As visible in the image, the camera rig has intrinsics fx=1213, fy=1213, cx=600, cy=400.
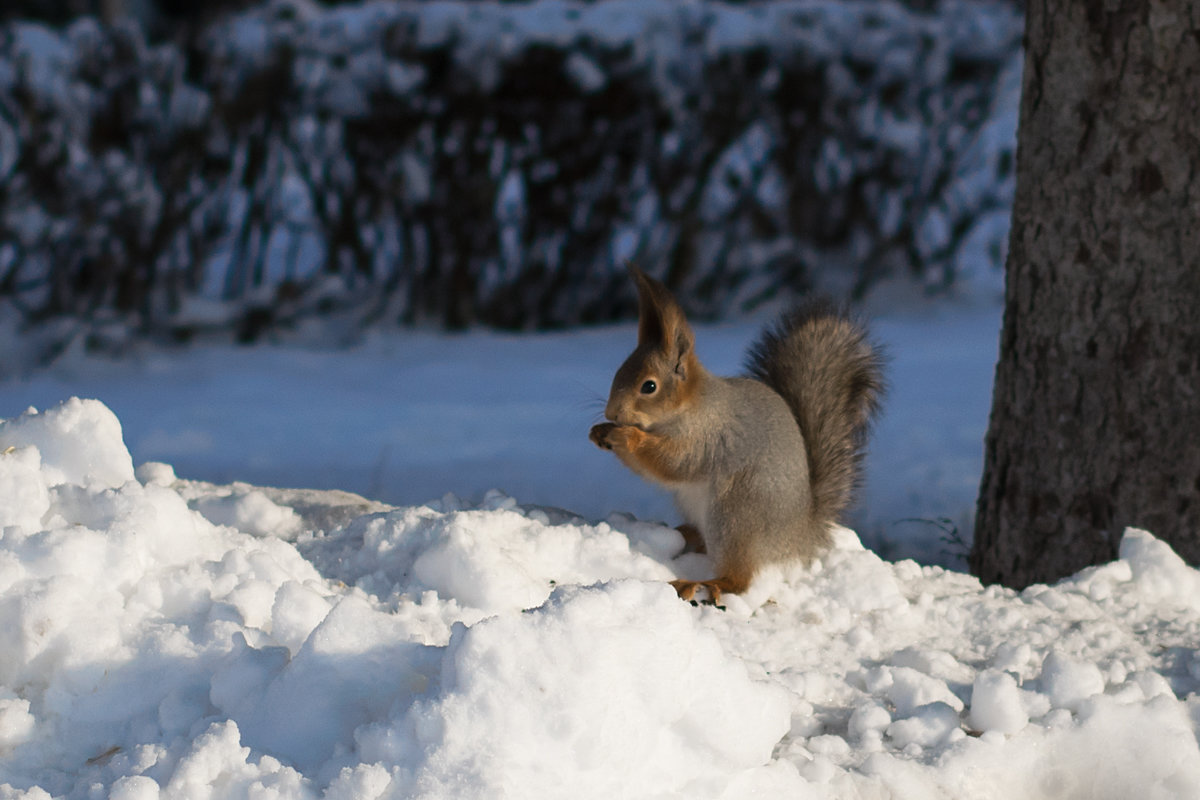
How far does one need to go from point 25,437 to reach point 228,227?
15.4ft

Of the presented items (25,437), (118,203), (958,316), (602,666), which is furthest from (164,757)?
(958,316)

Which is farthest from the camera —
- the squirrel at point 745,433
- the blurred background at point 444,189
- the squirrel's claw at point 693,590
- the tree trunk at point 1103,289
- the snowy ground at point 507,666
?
the blurred background at point 444,189

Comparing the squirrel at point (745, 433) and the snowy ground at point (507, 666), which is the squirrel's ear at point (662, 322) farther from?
the snowy ground at point (507, 666)

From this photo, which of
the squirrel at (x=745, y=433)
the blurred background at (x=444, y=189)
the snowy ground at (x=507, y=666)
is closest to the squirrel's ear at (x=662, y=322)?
the squirrel at (x=745, y=433)

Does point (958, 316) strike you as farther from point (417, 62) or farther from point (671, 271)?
point (417, 62)

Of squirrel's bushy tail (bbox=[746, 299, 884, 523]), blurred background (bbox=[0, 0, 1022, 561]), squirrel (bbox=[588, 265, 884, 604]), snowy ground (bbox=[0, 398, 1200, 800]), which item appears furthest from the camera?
blurred background (bbox=[0, 0, 1022, 561])

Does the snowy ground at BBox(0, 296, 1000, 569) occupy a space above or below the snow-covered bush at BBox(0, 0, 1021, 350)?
below

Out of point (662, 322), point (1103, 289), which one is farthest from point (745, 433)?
point (1103, 289)

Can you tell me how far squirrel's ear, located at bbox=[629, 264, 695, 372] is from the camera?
2637mm

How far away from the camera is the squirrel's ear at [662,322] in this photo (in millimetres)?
2637

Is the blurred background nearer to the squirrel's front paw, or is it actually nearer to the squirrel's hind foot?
the squirrel's front paw

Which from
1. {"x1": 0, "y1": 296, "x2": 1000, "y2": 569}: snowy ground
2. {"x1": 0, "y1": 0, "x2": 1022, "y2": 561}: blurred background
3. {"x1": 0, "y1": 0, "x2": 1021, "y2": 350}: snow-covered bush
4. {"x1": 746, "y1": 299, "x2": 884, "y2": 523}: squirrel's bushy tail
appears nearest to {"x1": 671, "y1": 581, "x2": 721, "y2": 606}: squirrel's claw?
{"x1": 746, "y1": 299, "x2": 884, "y2": 523}: squirrel's bushy tail

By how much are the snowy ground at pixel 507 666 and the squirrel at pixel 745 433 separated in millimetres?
113

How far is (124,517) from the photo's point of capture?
1.95m
